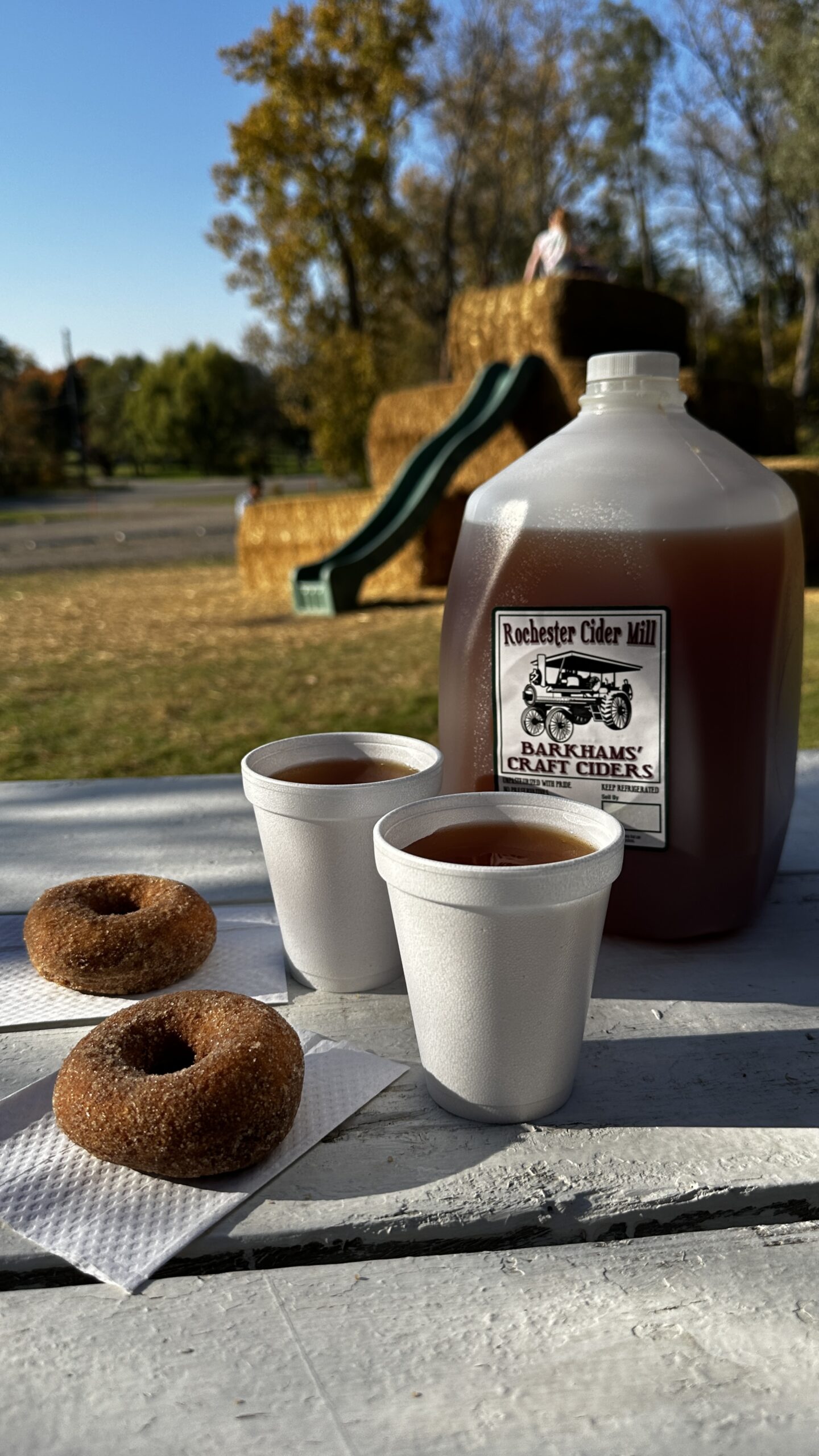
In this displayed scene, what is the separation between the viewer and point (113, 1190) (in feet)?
1.61

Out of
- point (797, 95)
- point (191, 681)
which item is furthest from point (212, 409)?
point (191, 681)

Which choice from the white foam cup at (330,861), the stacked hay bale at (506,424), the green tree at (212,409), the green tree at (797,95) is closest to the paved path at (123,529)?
the stacked hay bale at (506,424)

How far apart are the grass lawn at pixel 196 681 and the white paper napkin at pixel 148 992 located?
2.38 metres

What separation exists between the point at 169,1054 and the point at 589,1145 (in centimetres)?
23

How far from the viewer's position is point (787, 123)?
47.6 ft

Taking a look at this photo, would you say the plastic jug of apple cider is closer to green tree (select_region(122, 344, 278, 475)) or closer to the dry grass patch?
the dry grass patch

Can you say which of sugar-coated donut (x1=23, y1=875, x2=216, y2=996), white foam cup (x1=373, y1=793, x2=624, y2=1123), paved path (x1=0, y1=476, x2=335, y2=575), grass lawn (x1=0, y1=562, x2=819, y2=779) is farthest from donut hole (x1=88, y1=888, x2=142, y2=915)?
paved path (x1=0, y1=476, x2=335, y2=575)

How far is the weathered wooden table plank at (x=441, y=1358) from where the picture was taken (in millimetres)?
365

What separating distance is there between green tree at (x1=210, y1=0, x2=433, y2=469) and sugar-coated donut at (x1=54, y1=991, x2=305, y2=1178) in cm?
1485

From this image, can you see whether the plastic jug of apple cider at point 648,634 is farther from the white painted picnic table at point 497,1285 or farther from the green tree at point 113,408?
the green tree at point 113,408

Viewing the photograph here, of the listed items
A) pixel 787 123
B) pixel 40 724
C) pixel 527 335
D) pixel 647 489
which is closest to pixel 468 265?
pixel 787 123

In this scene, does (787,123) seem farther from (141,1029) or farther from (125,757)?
(141,1029)

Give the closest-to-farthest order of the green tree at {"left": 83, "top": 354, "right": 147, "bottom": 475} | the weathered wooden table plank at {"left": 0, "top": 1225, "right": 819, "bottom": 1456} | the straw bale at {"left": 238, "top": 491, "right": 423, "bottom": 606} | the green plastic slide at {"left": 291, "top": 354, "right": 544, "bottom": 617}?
the weathered wooden table plank at {"left": 0, "top": 1225, "right": 819, "bottom": 1456} → the green plastic slide at {"left": 291, "top": 354, "right": 544, "bottom": 617} → the straw bale at {"left": 238, "top": 491, "right": 423, "bottom": 606} → the green tree at {"left": 83, "top": 354, "right": 147, "bottom": 475}

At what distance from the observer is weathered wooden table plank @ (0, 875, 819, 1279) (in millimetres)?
471
